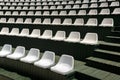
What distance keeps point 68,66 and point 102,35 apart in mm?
1966

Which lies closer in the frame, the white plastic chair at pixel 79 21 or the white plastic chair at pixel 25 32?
the white plastic chair at pixel 79 21

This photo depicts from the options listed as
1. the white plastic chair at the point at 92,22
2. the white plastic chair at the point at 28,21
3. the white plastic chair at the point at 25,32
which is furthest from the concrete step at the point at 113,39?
the white plastic chair at the point at 28,21

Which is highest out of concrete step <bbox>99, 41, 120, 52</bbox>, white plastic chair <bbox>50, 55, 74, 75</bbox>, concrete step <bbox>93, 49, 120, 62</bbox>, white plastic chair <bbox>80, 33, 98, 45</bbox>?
white plastic chair <bbox>80, 33, 98, 45</bbox>

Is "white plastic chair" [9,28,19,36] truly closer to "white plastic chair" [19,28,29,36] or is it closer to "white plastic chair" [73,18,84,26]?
"white plastic chair" [19,28,29,36]

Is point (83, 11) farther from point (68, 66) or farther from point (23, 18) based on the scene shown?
point (68, 66)

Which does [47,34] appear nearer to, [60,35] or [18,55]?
[60,35]

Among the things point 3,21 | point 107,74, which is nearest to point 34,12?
point 3,21

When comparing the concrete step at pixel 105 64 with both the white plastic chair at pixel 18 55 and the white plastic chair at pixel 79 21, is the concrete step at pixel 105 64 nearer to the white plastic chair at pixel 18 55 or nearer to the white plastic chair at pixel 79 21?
the white plastic chair at pixel 18 55

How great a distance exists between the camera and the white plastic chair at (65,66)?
3716mm

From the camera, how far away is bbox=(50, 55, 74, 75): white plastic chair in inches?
146

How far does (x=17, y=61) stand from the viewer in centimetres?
488

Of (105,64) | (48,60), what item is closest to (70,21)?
(48,60)

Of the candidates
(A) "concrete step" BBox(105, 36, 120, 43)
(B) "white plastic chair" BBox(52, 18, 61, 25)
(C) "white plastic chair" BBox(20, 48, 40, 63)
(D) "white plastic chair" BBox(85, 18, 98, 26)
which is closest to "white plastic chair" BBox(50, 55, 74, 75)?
(C) "white plastic chair" BBox(20, 48, 40, 63)

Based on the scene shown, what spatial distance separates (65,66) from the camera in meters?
3.98
